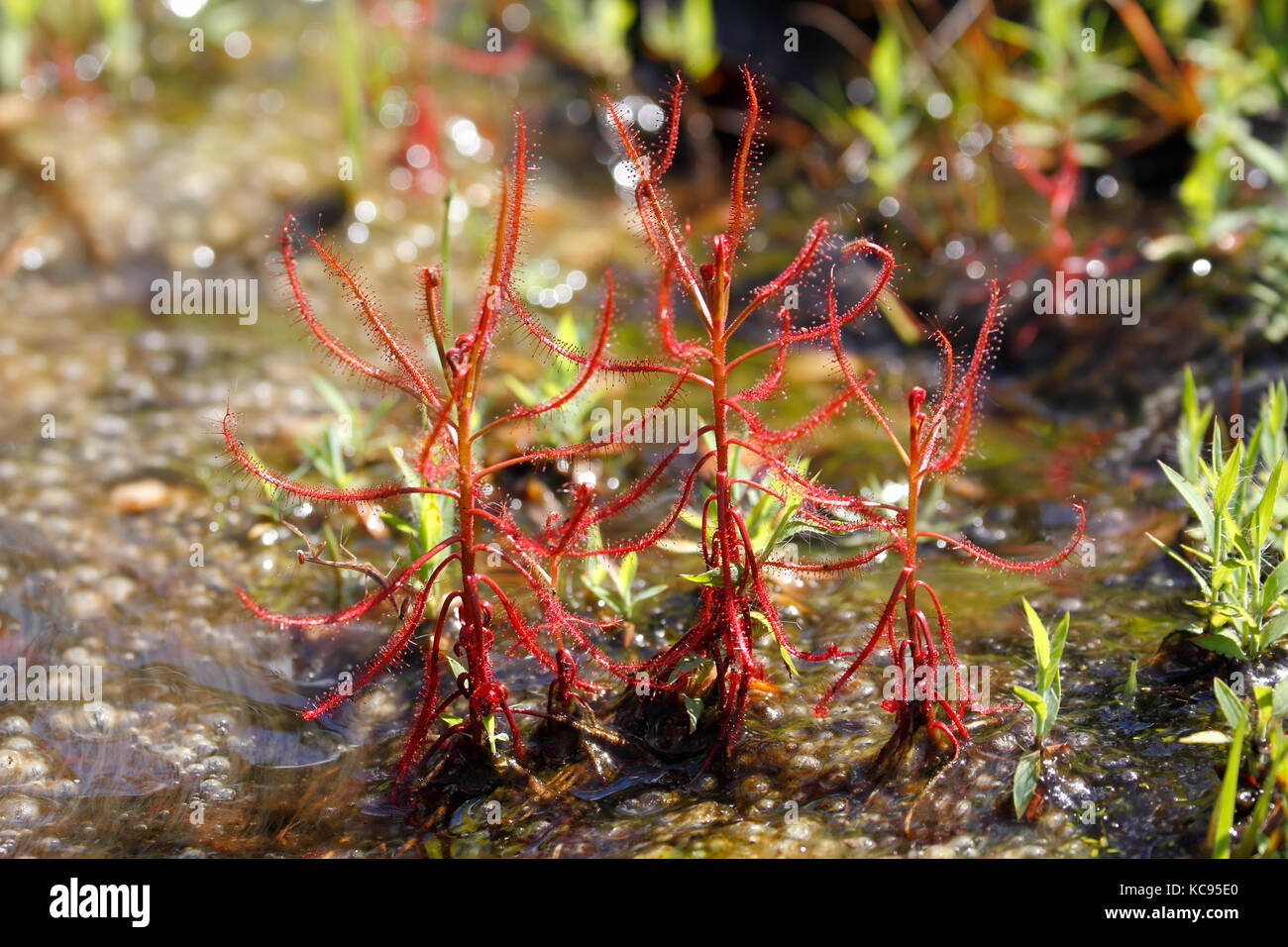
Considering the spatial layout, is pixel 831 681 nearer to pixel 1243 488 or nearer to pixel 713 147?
pixel 1243 488

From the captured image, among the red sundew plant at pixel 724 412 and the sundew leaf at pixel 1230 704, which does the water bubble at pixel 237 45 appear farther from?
the sundew leaf at pixel 1230 704

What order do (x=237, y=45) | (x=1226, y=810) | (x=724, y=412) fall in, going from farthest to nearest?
(x=237, y=45) → (x=724, y=412) → (x=1226, y=810)

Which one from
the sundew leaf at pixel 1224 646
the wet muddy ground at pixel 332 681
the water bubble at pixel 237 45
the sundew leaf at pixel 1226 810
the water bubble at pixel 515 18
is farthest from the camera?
the water bubble at pixel 515 18

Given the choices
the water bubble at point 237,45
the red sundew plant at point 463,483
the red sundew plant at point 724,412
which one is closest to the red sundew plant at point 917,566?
the red sundew plant at point 724,412

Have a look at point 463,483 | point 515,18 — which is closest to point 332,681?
point 463,483

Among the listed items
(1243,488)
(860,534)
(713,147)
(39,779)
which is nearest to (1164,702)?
(1243,488)

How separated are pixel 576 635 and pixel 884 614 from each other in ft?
2.01

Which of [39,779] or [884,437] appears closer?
[39,779]

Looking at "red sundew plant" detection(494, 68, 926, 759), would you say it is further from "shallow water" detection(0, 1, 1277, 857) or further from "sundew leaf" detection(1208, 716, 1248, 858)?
"sundew leaf" detection(1208, 716, 1248, 858)

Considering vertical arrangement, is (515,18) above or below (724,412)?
above

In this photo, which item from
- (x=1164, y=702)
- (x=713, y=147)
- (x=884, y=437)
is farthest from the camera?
(x=713, y=147)

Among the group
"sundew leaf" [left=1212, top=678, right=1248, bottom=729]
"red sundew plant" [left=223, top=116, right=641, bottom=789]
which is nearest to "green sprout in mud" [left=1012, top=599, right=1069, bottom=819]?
"sundew leaf" [left=1212, top=678, right=1248, bottom=729]

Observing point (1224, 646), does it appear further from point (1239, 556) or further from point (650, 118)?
point (650, 118)
